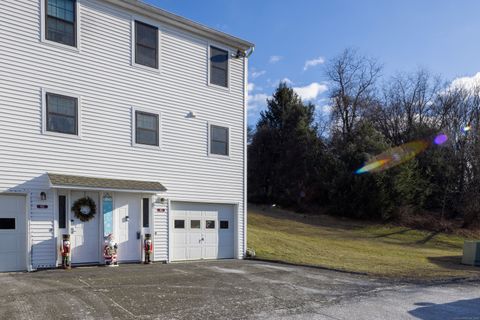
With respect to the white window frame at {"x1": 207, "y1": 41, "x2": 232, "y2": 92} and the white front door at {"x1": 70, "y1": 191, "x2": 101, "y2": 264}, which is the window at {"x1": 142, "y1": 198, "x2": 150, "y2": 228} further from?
the white window frame at {"x1": 207, "y1": 41, "x2": 232, "y2": 92}

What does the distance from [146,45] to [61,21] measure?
2634 mm

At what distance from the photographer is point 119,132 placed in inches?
503

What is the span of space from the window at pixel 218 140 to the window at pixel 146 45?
305 cm

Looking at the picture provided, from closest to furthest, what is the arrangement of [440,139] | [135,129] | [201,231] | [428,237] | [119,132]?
[119,132] → [135,129] → [201,231] → [428,237] → [440,139]

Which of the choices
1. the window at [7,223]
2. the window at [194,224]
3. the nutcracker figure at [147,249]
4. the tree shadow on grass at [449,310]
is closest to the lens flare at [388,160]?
the window at [194,224]

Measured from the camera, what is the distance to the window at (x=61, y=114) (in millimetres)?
11469

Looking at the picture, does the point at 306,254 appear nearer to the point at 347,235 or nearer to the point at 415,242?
the point at 347,235

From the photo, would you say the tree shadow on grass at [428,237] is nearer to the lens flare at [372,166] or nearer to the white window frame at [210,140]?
the lens flare at [372,166]

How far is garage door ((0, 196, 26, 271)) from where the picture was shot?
10.7 m

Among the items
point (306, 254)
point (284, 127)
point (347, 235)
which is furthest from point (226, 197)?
point (284, 127)

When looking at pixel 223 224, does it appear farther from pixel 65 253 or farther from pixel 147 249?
pixel 65 253

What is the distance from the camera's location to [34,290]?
8406 millimetres

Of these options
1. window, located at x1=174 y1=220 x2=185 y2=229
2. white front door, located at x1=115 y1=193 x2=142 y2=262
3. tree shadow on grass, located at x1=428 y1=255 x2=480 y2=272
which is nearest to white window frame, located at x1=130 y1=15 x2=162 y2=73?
white front door, located at x1=115 y1=193 x2=142 y2=262

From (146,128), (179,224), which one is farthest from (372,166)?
(146,128)
